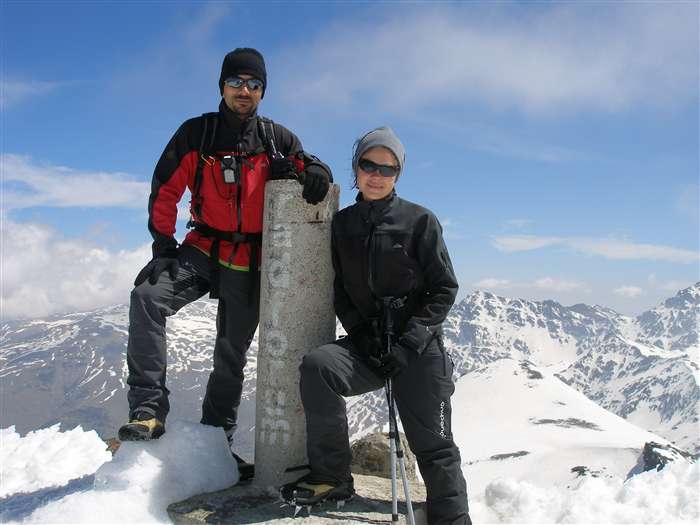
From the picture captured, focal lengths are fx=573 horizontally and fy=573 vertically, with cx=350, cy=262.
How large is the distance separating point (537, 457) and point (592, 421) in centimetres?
5714

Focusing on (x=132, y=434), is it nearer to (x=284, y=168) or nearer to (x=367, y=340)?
(x=367, y=340)

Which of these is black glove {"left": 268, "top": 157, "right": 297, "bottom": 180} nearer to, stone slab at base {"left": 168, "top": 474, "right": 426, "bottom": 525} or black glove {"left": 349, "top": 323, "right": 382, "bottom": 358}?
black glove {"left": 349, "top": 323, "right": 382, "bottom": 358}

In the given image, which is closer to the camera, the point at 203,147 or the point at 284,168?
the point at 284,168

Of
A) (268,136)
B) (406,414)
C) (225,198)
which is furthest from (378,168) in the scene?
(406,414)

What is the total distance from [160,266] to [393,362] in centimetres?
293

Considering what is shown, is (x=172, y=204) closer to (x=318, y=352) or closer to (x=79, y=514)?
(x=318, y=352)

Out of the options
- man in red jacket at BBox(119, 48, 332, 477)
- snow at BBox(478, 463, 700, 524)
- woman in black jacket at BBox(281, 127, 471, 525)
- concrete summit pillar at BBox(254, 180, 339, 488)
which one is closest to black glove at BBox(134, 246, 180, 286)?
man in red jacket at BBox(119, 48, 332, 477)

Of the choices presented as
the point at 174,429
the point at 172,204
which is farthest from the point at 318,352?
the point at 172,204

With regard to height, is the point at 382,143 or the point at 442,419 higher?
the point at 382,143

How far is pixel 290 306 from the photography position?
6.64 metres

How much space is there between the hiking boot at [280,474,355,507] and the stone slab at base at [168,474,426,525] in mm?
127

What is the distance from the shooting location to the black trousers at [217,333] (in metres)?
6.37

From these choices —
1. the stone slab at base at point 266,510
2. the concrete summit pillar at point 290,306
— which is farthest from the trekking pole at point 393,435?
the concrete summit pillar at point 290,306

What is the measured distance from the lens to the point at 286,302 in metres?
6.64
